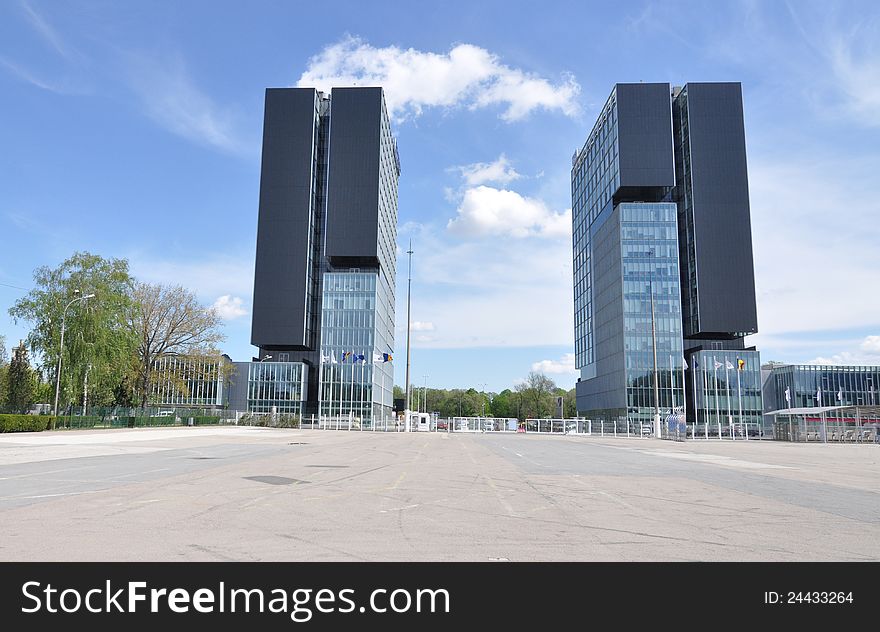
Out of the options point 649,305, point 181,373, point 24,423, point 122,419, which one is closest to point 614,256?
point 649,305

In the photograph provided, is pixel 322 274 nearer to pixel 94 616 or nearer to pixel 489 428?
pixel 489 428

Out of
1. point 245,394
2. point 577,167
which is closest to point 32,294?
point 245,394

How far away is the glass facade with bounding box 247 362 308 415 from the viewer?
10775 centimetres

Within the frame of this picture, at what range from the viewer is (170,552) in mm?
7332

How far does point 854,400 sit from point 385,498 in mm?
115831

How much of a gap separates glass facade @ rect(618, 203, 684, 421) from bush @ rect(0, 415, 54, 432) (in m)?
79.7

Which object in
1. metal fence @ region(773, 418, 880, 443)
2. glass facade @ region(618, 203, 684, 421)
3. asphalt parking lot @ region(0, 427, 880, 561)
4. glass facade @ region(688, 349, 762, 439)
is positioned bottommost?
metal fence @ region(773, 418, 880, 443)

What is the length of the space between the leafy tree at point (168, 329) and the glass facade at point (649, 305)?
63898 mm

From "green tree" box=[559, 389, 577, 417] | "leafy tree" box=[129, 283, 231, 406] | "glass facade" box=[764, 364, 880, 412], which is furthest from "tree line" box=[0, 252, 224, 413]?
"green tree" box=[559, 389, 577, 417]

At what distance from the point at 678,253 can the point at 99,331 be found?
280 feet

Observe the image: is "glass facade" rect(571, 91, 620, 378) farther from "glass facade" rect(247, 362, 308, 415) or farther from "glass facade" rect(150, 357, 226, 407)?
"glass facade" rect(150, 357, 226, 407)

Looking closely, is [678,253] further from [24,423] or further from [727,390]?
[24,423]

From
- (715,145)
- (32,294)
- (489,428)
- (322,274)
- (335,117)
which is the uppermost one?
(335,117)

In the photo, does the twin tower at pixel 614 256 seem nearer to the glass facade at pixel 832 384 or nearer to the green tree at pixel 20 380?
the glass facade at pixel 832 384
